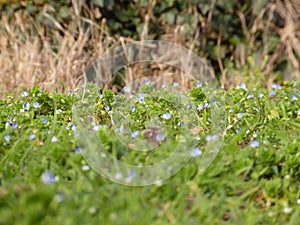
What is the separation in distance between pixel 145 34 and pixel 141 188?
141 inches

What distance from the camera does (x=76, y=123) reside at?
3.53 metres

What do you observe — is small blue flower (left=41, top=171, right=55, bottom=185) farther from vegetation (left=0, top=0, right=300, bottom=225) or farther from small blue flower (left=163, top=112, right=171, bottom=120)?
small blue flower (left=163, top=112, right=171, bottom=120)

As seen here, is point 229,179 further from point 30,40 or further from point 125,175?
point 30,40

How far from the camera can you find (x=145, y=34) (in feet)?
19.8

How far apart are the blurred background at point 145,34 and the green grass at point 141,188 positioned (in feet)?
5.86

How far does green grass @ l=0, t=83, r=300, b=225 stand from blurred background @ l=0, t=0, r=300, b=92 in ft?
5.86

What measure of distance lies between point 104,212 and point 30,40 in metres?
3.94

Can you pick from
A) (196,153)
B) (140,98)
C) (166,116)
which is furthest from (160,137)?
(140,98)

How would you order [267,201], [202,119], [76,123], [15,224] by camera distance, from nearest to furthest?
[15,224], [267,201], [76,123], [202,119]

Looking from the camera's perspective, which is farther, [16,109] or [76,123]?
[16,109]

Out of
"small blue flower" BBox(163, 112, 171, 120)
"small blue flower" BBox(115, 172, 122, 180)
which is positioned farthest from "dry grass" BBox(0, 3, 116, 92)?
"small blue flower" BBox(115, 172, 122, 180)

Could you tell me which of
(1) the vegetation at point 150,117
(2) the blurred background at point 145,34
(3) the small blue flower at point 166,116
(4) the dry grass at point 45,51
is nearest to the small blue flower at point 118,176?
(1) the vegetation at point 150,117

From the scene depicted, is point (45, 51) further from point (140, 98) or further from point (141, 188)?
point (141, 188)

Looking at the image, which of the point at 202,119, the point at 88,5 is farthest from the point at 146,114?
the point at 88,5
